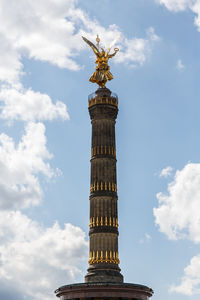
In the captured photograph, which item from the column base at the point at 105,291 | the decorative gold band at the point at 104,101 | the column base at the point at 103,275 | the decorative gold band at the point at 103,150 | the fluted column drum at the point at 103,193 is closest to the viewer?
the column base at the point at 105,291

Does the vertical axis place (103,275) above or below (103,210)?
below

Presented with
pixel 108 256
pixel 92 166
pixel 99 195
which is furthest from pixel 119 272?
pixel 92 166

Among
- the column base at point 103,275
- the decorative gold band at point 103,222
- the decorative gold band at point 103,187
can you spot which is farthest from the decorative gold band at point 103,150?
the column base at point 103,275

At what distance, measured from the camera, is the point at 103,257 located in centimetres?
6228

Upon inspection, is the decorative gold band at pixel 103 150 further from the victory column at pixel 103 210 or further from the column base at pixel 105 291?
the column base at pixel 105 291

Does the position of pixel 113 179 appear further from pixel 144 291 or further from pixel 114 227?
pixel 144 291

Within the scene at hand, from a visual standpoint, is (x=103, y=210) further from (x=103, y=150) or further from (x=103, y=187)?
(x=103, y=150)

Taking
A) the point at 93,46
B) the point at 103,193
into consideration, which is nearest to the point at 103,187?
the point at 103,193

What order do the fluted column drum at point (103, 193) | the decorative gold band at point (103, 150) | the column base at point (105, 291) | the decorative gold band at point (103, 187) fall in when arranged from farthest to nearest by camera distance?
the decorative gold band at point (103, 150)
the decorative gold band at point (103, 187)
the fluted column drum at point (103, 193)
the column base at point (105, 291)

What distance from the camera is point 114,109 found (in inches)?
2741

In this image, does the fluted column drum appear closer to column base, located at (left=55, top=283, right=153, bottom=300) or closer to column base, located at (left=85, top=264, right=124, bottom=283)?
column base, located at (left=85, top=264, right=124, bottom=283)

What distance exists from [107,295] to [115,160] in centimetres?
1940

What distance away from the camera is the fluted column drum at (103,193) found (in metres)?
62.0

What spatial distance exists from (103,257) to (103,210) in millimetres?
6233
